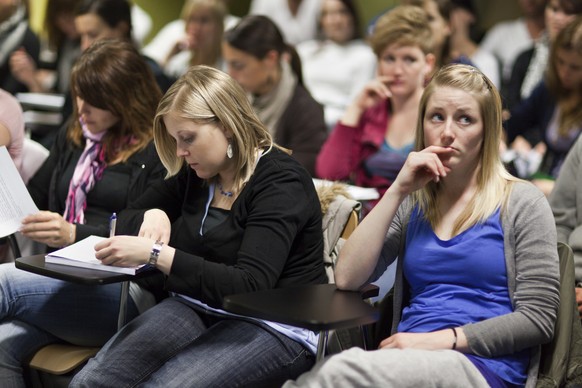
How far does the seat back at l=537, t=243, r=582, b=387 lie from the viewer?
2.01m

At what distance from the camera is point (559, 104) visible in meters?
3.58

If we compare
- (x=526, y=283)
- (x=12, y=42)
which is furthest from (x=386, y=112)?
(x=12, y=42)

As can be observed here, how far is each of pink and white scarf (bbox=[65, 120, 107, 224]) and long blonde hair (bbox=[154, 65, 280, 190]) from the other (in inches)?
20.8

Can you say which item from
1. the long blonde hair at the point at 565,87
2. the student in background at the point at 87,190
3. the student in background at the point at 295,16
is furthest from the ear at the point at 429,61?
the student in background at the point at 295,16

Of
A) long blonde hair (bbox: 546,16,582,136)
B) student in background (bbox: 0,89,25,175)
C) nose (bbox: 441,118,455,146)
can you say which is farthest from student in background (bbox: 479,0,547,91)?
nose (bbox: 441,118,455,146)

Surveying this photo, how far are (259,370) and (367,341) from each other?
1.21 ft

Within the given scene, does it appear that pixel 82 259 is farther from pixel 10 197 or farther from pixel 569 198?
pixel 569 198

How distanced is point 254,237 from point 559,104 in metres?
1.93

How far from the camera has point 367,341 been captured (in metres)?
2.31

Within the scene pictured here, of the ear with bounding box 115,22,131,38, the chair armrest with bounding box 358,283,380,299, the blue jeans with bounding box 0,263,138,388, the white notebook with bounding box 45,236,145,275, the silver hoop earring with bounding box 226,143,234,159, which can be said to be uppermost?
the ear with bounding box 115,22,131,38

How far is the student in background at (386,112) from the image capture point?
3.18 meters

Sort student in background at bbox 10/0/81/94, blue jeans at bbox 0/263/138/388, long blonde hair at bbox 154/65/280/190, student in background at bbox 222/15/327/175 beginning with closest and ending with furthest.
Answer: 1. long blonde hair at bbox 154/65/280/190
2. blue jeans at bbox 0/263/138/388
3. student in background at bbox 222/15/327/175
4. student in background at bbox 10/0/81/94

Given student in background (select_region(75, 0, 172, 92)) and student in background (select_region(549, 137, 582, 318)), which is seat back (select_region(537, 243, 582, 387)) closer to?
student in background (select_region(549, 137, 582, 318))

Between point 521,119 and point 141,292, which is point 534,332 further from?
point 521,119
